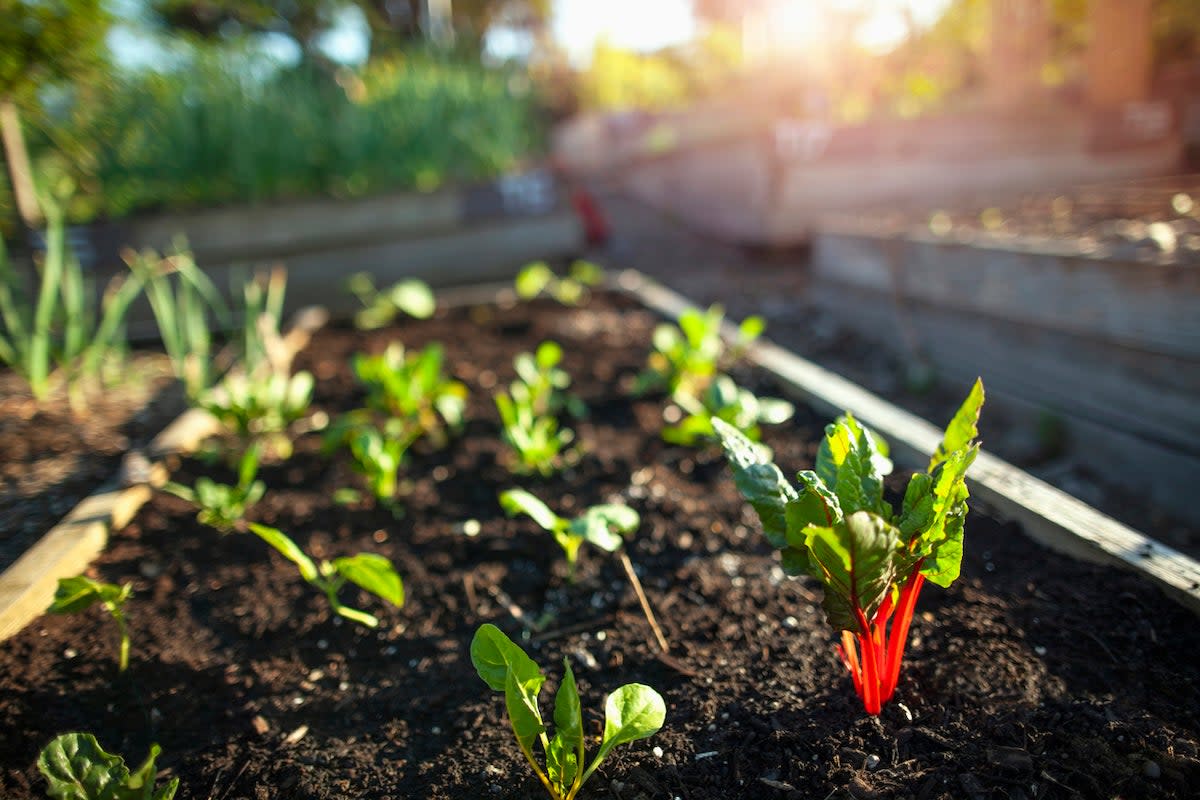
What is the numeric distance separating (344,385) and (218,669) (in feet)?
4.52

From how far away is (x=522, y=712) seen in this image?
2.67 ft

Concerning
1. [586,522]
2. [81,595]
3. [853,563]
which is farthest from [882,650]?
[81,595]

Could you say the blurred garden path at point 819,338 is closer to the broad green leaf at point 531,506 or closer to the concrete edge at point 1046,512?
the concrete edge at point 1046,512

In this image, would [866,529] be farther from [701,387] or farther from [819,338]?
[819,338]

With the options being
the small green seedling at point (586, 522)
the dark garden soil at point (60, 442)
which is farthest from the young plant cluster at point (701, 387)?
the dark garden soil at point (60, 442)

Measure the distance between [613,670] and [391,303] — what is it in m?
2.44

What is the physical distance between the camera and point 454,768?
944 mm

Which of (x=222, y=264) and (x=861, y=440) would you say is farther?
(x=222, y=264)

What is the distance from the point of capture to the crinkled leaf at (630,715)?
0.82 metres

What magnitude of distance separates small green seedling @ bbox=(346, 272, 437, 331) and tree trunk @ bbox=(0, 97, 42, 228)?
1.09 metres

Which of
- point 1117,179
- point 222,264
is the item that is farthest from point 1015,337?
point 222,264

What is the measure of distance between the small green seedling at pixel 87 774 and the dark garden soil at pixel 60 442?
0.81m

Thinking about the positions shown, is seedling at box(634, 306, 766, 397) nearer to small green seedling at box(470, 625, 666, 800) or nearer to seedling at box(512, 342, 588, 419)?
seedling at box(512, 342, 588, 419)

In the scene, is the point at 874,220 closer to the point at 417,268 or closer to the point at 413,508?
the point at 417,268
